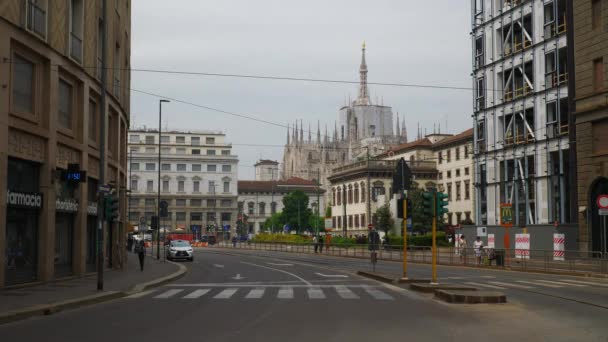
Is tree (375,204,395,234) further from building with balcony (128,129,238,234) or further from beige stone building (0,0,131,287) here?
beige stone building (0,0,131,287)

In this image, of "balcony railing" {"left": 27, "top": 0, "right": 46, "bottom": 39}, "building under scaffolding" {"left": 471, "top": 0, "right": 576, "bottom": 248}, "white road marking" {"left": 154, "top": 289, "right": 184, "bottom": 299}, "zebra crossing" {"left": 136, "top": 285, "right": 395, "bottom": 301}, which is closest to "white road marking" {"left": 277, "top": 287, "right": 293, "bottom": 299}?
"zebra crossing" {"left": 136, "top": 285, "right": 395, "bottom": 301}

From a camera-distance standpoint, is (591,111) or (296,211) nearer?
(591,111)

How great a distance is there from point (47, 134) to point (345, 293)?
11123mm

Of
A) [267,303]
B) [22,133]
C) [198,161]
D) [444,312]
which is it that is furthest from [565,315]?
[198,161]

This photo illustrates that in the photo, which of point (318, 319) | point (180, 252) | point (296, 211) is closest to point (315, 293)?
point (318, 319)

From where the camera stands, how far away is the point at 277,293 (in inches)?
875

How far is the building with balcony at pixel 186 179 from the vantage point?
143750mm

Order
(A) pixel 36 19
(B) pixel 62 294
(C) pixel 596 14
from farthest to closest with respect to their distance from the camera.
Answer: (C) pixel 596 14 → (A) pixel 36 19 → (B) pixel 62 294

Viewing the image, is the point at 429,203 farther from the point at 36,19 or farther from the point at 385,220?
the point at 385,220

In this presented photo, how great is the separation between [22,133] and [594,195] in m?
32.1

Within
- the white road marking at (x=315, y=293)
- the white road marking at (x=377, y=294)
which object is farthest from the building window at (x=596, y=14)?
the white road marking at (x=315, y=293)

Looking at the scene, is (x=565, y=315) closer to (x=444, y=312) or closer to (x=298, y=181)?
(x=444, y=312)

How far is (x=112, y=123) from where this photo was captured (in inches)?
1457

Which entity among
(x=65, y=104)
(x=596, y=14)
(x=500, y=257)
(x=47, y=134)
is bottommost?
(x=500, y=257)
